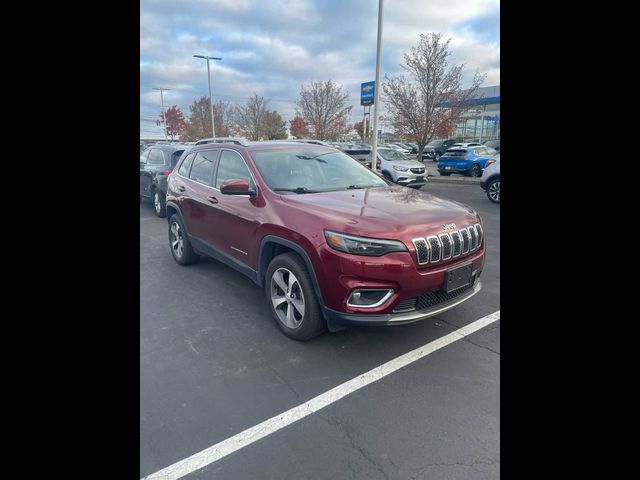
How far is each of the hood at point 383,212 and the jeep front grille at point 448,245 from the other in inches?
2.1

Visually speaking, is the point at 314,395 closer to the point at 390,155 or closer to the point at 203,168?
the point at 203,168

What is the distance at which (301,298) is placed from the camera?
3.33 metres

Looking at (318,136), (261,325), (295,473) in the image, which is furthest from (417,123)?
(295,473)

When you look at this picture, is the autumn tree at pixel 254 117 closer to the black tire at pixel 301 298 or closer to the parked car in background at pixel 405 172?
the parked car in background at pixel 405 172

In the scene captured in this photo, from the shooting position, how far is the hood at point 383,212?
9.54 feet

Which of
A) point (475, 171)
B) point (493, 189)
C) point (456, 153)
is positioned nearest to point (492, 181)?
point (493, 189)

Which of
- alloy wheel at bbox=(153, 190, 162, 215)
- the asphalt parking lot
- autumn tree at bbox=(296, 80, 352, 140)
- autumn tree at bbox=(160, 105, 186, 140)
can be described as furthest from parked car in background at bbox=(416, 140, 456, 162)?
autumn tree at bbox=(160, 105, 186, 140)

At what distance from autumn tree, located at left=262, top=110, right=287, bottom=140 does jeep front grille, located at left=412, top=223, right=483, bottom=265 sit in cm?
3600

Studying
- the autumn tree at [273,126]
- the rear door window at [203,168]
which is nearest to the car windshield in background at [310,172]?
the rear door window at [203,168]

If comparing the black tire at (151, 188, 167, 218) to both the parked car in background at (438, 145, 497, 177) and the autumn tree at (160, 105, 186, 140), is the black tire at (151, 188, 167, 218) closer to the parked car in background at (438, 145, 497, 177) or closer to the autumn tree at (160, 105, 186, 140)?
the parked car in background at (438, 145, 497, 177)

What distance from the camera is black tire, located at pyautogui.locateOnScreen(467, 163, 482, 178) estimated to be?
17.8 metres
